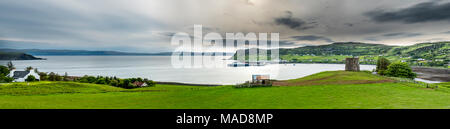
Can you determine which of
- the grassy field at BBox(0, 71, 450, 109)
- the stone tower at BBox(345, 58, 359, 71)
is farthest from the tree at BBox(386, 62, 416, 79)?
the grassy field at BBox(0, 71, 450, 109)

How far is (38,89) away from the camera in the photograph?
989 inches

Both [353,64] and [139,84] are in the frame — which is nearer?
[139,84]

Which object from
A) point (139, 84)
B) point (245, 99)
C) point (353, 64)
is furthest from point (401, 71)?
point (139, 84)

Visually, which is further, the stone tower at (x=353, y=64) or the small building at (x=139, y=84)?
the stone tower at (x=353, y=64)

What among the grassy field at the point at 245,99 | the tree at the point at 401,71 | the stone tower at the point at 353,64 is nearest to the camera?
the grassy field at the point at 245,99

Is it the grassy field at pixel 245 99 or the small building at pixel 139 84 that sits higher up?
the grassy field at pixel 245 99

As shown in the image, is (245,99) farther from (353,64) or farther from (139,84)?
(353,64)

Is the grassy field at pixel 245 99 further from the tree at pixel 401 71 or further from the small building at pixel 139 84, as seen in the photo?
the tree at pixel 401 71

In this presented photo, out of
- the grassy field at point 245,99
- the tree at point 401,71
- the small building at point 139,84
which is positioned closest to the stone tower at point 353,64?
the tree at point 401,71

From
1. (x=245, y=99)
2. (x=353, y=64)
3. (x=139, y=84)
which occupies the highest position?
(x=353, y=64)

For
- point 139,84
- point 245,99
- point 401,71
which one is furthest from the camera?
point 139,84

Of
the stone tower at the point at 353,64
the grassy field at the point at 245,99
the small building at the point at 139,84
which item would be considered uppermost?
the stone tower at the point at 353,64
